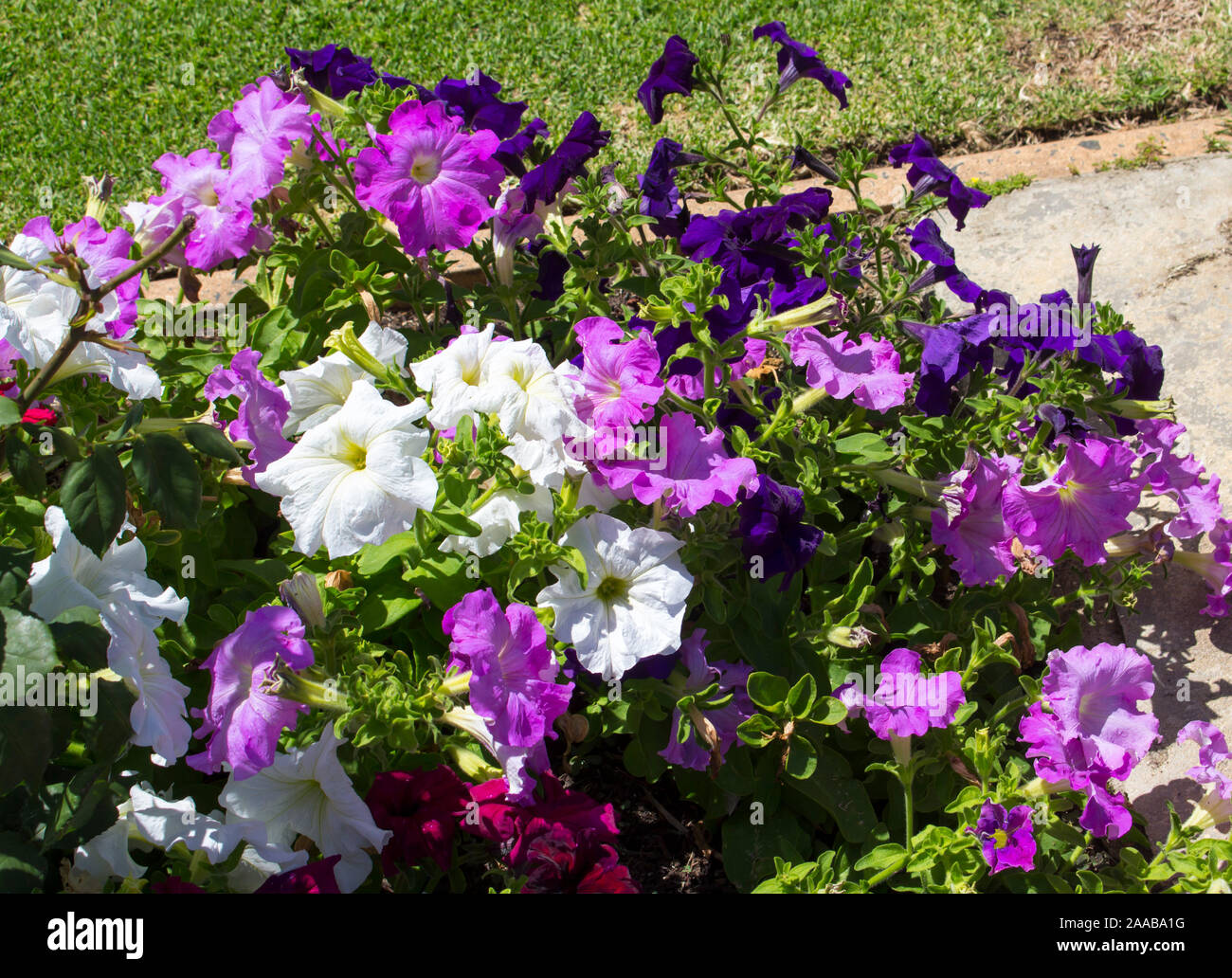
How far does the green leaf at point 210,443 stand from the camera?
147cm

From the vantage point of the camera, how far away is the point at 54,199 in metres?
4.11

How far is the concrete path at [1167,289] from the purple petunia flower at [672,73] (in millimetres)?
1219

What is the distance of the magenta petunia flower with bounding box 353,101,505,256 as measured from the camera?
2.28 meters

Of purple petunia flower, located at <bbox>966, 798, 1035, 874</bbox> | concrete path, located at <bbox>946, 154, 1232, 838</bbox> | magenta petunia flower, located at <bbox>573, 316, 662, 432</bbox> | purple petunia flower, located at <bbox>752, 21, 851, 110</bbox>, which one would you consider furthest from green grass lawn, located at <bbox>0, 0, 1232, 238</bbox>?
purple petunia flower, located at <bbox>966, 798, 1035, 874</bbox>

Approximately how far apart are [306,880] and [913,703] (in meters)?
1.14

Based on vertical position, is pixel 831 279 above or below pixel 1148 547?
above

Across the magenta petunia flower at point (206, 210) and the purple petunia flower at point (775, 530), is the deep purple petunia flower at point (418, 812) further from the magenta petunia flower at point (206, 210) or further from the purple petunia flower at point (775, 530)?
the magenta petunia flower at point (206, 210)

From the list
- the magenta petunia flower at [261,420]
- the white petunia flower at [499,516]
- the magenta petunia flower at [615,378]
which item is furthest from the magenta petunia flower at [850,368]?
the magenta petunia flower at [261,420]

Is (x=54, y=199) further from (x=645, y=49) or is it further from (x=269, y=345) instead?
(x=645, y=49)

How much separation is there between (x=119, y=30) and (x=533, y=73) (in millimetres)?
1999

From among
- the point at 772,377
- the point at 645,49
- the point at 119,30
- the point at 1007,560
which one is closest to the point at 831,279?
the point at 772,377

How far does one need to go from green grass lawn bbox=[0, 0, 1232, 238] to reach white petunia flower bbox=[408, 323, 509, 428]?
7.43ft

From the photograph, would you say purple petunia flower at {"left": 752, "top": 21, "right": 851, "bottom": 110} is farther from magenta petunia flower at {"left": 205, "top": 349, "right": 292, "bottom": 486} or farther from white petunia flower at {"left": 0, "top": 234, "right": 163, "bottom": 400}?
white petunia flower at {"left": 0, "top": 234, "right": 163, "bottom": 400}

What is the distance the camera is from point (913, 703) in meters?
2.00
